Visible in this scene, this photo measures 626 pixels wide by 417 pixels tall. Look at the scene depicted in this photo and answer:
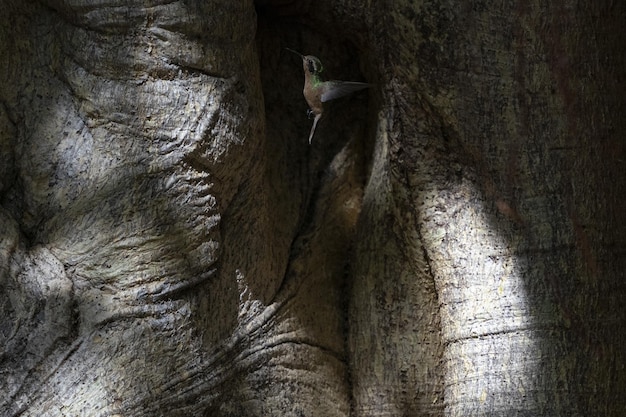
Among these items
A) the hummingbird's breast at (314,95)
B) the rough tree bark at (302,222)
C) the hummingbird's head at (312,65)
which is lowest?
the rough tree bark at (302,222)

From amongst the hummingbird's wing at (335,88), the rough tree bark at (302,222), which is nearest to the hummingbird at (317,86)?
the hummingbird's wing at (335,88)

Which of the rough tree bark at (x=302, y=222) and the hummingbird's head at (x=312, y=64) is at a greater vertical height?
the hummingbird's head at (x=312, y=64)

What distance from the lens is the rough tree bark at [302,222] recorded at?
2.03m

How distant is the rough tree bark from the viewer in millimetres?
2029

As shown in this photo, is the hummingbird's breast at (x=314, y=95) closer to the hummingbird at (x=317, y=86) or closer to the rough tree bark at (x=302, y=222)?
the hummingbird at (x=317, y=86)

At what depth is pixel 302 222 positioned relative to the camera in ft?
8.34

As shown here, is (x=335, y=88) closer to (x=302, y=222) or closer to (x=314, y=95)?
(x=314, y=95)

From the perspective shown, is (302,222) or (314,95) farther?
(302,222)

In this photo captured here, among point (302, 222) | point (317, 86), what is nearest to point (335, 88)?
point (317, 86)

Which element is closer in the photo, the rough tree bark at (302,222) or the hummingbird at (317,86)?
the rough tree bark at (302,222)

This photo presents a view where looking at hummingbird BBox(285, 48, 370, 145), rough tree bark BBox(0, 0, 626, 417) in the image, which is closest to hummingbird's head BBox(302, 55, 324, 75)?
hummingbird BBox(285, 48, 370, 145)

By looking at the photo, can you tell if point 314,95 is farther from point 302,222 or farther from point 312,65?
point 302,222

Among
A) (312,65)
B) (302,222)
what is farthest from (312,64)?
(302,222)

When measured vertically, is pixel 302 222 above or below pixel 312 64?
below
